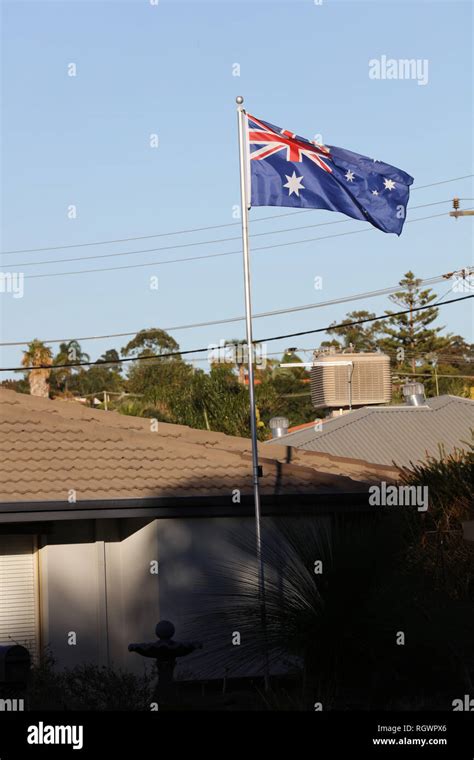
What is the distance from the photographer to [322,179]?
14.4m

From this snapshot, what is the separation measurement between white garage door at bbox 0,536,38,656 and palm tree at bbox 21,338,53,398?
34.8m

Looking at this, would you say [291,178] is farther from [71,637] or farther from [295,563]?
[71,637]

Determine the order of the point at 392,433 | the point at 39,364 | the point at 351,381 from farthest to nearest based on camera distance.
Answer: the point at 39,364
the point at 351,381
the point at 392,433

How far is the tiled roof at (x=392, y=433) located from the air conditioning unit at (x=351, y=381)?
2871 mm

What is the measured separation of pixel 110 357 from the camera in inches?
4306

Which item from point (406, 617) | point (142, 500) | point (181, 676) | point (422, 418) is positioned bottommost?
point (181, 676)

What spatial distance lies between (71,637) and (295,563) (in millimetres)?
5193

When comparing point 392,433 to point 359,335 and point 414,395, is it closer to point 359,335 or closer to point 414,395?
point 414,395

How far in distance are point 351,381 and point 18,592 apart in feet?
71.6

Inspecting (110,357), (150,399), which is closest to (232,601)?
(150,399)

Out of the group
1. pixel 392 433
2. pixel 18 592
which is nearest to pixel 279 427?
pixel 392 433

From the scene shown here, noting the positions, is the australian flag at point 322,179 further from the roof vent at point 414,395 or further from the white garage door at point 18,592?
the roof vent at point 414,395

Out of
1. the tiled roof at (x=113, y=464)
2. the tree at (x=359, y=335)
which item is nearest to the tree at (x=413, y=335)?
the tree at (x=359, y=335)

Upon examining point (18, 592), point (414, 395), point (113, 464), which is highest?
point (414, 395)
